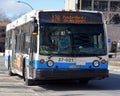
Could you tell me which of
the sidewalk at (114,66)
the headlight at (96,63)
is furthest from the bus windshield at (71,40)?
the sidewalk at (114,66)

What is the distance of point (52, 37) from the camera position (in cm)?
1831

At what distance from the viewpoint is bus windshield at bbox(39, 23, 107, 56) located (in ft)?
59.7

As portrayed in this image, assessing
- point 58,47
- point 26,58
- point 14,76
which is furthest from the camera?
point 14,76

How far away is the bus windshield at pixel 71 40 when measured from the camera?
1819cm

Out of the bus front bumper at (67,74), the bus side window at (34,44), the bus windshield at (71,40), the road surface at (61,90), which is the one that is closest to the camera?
the road surface at (61,90)

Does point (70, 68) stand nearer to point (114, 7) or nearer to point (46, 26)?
point (46, 26)

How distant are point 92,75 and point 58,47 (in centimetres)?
164

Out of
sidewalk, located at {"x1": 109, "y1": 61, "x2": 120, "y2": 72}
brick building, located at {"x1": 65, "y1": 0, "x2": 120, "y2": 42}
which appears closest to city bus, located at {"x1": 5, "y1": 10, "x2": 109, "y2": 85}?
sidewalk, located at {"x1": 109, "y1": 61, "x2": 120, "y2": 72}

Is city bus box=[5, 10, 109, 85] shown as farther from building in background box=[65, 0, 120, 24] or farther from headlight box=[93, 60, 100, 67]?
building in background box=[65, 0, 120, 24]

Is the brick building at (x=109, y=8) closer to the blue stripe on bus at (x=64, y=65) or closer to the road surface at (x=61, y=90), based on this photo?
the road surface at (x=61, y=90)

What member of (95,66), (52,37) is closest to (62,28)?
(52,37)

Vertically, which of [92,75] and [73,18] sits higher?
[73,18]

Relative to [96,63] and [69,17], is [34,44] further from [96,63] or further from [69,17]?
[96,63]

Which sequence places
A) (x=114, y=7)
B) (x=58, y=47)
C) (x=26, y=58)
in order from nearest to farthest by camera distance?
1. (x=58, y=47)
2. (x=26, y=58)
3. (x=114, y=7)
